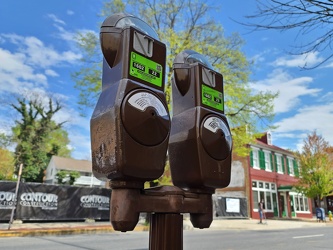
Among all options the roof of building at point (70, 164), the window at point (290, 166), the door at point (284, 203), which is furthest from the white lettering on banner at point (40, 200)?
the roof of building at point (70, 164)

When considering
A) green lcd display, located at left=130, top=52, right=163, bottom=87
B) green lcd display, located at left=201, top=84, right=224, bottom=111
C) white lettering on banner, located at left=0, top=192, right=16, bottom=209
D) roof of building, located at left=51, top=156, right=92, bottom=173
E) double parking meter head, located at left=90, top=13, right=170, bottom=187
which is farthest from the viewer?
roof of building, located at left=51, top=156, right=92, bottom=173

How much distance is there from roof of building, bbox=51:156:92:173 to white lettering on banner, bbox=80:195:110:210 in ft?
83.1

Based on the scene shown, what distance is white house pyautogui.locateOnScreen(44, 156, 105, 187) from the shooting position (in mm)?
37875

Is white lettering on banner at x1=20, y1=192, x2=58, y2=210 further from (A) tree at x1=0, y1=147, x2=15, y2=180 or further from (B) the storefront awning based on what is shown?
(A) tree at x1=0, y1=147, x2=15, y2=180

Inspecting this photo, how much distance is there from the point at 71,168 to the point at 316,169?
97.2ft

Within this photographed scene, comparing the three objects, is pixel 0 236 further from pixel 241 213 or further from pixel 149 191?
pixel 241 213

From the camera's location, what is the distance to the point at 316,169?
2141cm

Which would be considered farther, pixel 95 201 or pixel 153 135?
pixel 95 201

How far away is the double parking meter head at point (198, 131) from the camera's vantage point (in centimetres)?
142

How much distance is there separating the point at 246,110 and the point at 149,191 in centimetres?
1108

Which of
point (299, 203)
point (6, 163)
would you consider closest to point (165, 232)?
point (299, 203)

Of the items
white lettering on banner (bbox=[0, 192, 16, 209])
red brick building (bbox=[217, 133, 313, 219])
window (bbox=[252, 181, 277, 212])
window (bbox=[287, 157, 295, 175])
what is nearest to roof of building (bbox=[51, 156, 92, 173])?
red brick building (bbox=[217, 133, 313, 219])

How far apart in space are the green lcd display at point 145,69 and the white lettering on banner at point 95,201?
40.4ft

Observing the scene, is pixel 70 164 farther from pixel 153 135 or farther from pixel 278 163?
pixel 153 135
